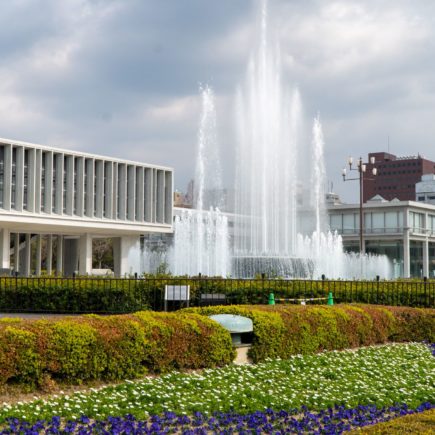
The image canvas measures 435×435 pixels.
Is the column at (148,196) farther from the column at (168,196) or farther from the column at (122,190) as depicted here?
the column at (122,190)

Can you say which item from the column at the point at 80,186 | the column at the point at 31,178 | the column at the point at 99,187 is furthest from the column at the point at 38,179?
the column at the point at 99,187

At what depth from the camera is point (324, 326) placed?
521 inches

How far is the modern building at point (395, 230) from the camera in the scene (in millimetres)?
67438

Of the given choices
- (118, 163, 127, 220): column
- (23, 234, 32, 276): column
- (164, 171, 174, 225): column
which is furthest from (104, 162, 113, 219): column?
(23, 234, 32, 276): column

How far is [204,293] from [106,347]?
9.71 m

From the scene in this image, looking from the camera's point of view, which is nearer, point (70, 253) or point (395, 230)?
point (395, 230)

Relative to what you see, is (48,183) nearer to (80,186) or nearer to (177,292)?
(80,186)

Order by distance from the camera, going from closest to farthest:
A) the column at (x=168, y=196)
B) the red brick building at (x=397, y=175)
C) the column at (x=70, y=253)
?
the column at (x=168, y=196), the column at (x=70, y=253), the red brick building at (x=397, y=175)

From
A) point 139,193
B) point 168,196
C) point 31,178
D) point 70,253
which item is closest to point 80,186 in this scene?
point 31,178

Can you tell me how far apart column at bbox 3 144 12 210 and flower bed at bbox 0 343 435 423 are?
133ft

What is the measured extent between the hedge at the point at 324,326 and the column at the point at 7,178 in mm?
38480

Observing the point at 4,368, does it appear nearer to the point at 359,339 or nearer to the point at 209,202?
the point at 359,339

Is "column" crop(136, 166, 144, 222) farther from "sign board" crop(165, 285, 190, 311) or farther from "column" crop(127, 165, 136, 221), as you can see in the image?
"sign board" crop(165, 285, 190, 311)

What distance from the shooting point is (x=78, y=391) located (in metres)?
9.16
